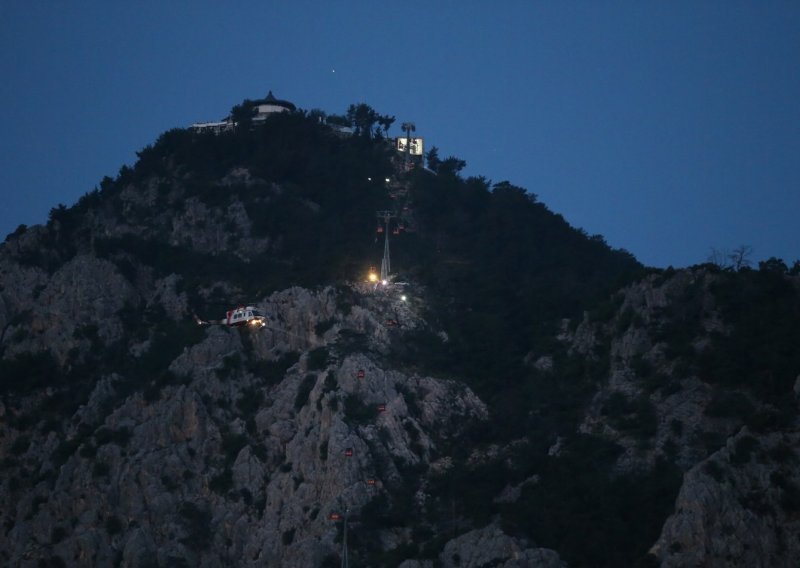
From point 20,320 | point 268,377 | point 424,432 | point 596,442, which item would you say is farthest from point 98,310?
point 596,442

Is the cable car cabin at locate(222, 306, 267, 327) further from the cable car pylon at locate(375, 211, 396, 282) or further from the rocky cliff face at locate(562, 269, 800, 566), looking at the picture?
the rocky cliff face at locate(562, 269, 800, 566)

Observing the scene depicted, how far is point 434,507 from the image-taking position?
289 ft

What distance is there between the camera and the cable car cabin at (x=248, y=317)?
104 m

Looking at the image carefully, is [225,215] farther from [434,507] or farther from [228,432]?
[434,507]

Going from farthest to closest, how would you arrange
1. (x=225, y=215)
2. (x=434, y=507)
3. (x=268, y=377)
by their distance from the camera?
(x=225, y=215)
(x=268, y=377)
(x=434, y=507)

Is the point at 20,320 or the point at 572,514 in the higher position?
the point at 20,320

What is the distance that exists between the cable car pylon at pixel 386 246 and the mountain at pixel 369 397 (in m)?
0.84

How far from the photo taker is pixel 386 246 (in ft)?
385

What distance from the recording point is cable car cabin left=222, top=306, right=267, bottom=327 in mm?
104000

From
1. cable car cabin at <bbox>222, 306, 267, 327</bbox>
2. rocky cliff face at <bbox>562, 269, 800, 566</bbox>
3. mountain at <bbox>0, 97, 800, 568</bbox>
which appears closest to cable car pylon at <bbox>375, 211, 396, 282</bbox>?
mountain at <bbox>0, 97, 800, 568</bbox>

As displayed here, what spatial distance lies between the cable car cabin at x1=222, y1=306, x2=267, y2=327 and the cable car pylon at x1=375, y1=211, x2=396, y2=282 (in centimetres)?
1296

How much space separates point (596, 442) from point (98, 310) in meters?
41.6

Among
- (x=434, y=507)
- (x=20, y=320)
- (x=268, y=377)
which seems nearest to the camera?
(x=434, y=507)

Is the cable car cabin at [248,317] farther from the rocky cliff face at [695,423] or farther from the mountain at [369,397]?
the rocky cliff face at [695,423]
